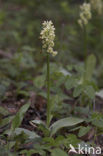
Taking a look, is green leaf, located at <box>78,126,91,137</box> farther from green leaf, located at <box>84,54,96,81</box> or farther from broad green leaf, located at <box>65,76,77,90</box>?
green leaf, located at <box>84,54,96,81</box>

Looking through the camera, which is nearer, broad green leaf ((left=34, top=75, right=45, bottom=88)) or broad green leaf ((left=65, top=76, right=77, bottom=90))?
broad green leaf ((left=65, top=76, right=77, bottom=90))

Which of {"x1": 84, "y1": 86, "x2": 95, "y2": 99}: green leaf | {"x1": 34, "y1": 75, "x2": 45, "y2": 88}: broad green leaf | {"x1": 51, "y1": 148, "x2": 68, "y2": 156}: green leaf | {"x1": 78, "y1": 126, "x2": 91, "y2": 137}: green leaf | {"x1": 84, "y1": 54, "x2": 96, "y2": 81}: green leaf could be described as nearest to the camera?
{"x1": 51, "y1": 148, "x2": 68, "y2": 156}: green leaf

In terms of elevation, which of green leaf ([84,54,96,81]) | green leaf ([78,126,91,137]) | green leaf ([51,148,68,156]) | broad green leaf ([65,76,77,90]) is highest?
green leaf ([84,54,96,81])

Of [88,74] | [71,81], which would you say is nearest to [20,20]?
[88,74]

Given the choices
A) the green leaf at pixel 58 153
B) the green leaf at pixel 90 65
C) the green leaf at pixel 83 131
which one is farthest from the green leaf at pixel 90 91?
the green leaf at pixel 90 65

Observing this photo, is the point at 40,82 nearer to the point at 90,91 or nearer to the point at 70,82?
the point at 70,82

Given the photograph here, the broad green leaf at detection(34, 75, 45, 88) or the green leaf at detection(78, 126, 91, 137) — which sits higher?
the broad green leaf at detection(34, 75, 45, 88)

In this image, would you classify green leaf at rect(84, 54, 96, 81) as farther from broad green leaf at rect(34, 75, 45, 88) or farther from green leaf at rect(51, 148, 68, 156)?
green leaf at rect(51, 148, 68, 156)

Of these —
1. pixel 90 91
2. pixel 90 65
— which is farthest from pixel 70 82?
pixel 90 65

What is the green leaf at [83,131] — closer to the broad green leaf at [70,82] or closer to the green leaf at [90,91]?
the green leaf at [90,91]

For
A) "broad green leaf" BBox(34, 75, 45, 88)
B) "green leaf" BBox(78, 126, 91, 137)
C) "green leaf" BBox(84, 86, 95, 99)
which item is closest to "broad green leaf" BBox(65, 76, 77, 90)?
"green leaf" BBox(84, 86, 95, 99)

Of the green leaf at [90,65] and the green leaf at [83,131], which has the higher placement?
the green leaf at [90,65]

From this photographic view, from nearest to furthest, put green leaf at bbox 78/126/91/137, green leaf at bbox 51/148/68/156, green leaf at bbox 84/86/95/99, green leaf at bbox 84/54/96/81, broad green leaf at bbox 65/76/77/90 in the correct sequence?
green leaf at bbox 51/148/68/156 < green leaf at bbox 78/126/91/137 < green leaf at bbox 84/86/95/99 < broad green leaf at bbox 65/76/77/90 < green leaf at bbox 84/54/96/81
